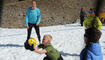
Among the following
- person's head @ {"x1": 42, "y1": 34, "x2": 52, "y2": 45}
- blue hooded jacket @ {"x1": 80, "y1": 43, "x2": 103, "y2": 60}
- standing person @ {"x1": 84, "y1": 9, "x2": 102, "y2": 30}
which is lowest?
person's head @ {"x1": 42, "y1": 34, "x2": 52, "y2": 45}

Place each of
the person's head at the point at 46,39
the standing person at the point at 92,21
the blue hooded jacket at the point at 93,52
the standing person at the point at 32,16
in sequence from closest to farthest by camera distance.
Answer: the standing person at the point at 92,21 < the blue hooded jacket at the point at 93,52 < the person's head at the point at 46,39 < the standing person at the point at 32,16

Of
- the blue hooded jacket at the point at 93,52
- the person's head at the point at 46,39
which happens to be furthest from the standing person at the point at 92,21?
the person's head at the point at 46,39

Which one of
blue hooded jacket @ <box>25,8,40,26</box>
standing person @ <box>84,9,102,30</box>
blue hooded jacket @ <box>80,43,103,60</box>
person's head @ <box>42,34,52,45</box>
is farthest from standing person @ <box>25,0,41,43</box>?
standing person @ <box>84,9,102,30</box>

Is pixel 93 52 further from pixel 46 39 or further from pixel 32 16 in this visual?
pixel 32 16

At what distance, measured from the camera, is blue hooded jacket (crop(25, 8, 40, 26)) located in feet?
17.1

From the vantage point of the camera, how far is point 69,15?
1041 inches

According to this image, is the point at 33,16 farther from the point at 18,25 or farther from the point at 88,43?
the point at 18,25

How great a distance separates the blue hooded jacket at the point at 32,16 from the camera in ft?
17.1

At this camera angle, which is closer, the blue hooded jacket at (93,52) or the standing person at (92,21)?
the standing person at (92,21)

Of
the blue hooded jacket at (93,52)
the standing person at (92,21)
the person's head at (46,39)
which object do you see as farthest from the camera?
the person's head at (46,39)

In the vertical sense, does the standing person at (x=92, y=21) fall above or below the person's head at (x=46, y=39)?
above

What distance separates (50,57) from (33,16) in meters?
2.73

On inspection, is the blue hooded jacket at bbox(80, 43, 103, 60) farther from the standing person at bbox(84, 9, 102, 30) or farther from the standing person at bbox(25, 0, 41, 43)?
the standing person at bbox(25, 0, 41, 43)

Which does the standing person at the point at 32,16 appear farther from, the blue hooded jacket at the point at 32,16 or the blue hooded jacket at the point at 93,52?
the blue hooded jacket at the point at 93,52
